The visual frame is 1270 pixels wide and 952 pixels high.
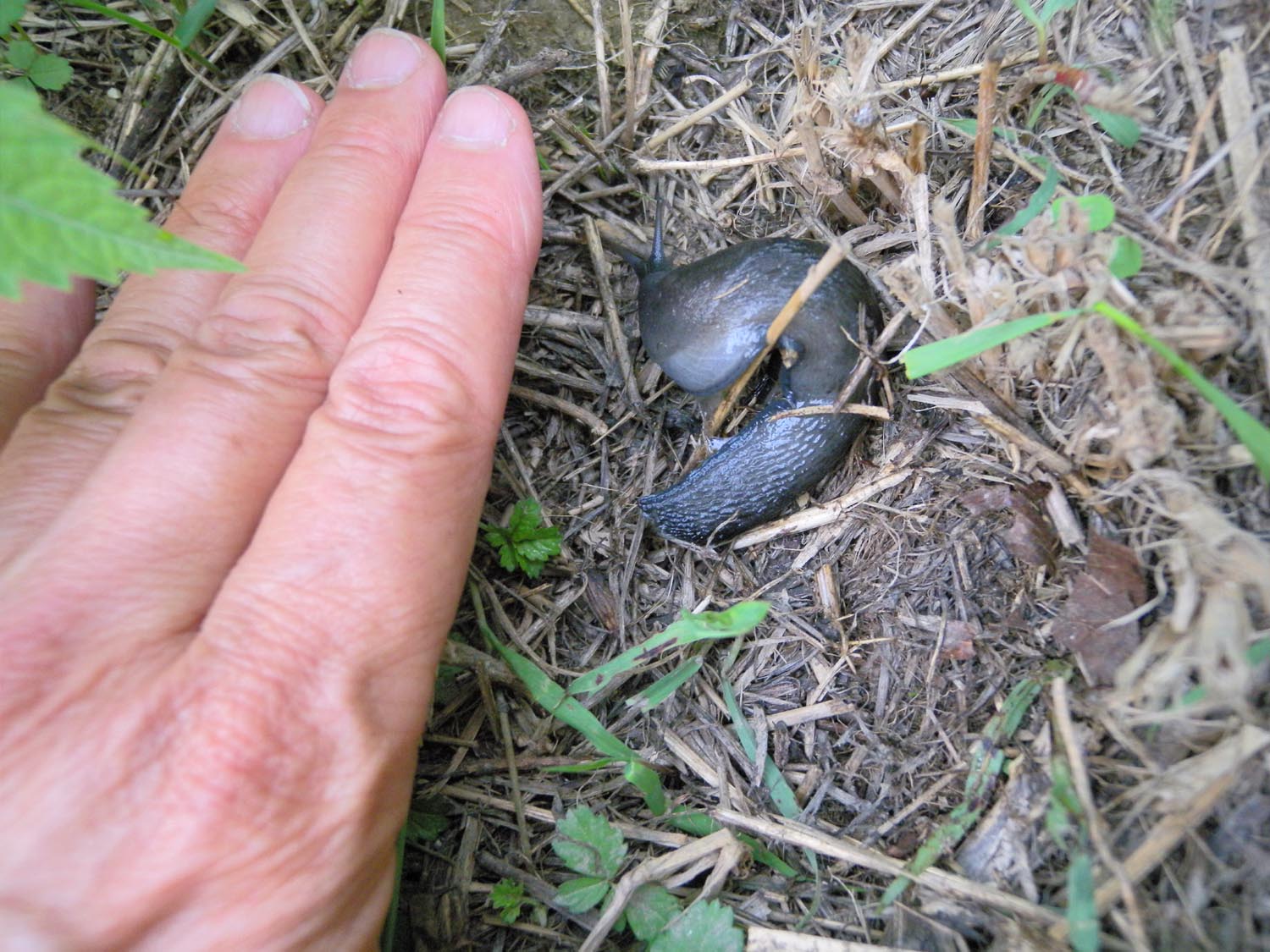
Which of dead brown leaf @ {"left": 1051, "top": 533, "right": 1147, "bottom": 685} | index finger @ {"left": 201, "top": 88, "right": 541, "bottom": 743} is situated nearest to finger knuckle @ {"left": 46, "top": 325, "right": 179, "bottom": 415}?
index finger @ {"left": 201, "top": 88, "right": 541, "bottom": 743}

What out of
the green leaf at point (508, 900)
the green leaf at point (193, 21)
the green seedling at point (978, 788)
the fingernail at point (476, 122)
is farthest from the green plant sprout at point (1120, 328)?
the green leaf at point (193, 21)

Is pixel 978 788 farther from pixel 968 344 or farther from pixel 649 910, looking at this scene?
pixel 968 344

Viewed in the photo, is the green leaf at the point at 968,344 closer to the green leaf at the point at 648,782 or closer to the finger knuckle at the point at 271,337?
the green leaf at the point at 648,782

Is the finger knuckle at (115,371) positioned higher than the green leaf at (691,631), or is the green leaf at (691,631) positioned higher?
the finger knuckle at (115,371)

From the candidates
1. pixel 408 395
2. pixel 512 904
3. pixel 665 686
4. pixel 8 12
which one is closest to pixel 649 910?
pixel 512 904

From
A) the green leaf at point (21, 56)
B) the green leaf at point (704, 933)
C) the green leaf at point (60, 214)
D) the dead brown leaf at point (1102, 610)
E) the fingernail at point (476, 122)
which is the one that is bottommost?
the green leaf at point (704, 933)

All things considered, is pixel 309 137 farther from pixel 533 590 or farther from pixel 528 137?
pixel 533 590

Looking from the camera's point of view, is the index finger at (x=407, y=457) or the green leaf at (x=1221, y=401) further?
the index finger at (x=407, y=457)
